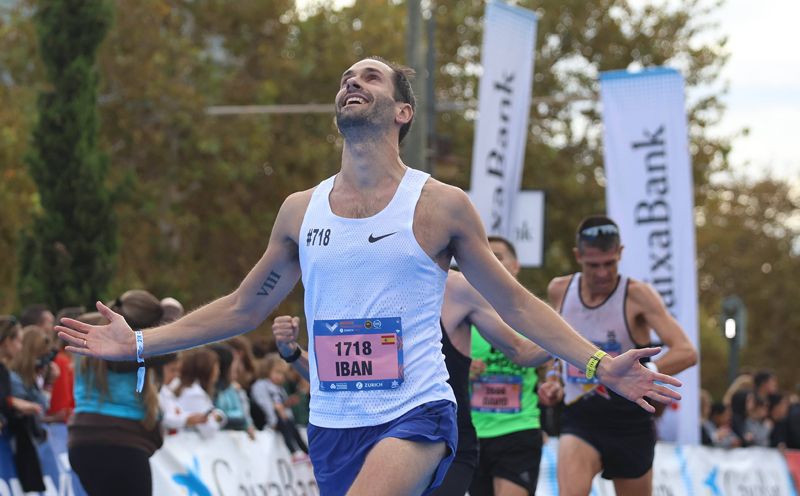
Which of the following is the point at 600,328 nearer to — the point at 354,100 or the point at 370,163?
the point at 370,163

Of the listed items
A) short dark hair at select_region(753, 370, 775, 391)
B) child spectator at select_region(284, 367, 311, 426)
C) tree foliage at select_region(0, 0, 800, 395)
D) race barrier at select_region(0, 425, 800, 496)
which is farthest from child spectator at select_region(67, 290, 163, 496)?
tree foliage at select_region(0, 0, 800, 395)

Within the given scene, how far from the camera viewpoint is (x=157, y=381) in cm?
891

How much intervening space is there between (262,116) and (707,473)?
18560 millimetres

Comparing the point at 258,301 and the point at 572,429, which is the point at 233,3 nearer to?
the point at 572,429

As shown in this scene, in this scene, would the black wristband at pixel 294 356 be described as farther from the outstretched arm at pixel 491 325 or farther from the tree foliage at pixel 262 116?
the tree foliage at pixel 262 116

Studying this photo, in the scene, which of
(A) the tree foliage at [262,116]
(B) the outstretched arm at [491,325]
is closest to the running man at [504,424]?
(B) the outstretched arm at [491,325]

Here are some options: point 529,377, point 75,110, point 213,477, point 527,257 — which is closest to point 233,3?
point 75,110

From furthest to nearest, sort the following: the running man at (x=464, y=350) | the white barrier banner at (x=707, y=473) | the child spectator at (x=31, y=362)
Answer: the white barrier banner at (x=707, y=473), the child spectator at (x=31, y=362), the running man at (x=464, y=350)

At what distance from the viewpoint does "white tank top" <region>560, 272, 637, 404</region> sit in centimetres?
901

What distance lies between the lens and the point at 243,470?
480 inches

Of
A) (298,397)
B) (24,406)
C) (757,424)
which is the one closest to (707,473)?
(757,424)

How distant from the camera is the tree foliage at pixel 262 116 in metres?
30.2

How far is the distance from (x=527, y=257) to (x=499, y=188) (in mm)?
1850

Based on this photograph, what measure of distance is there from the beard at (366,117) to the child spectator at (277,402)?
308 inches
